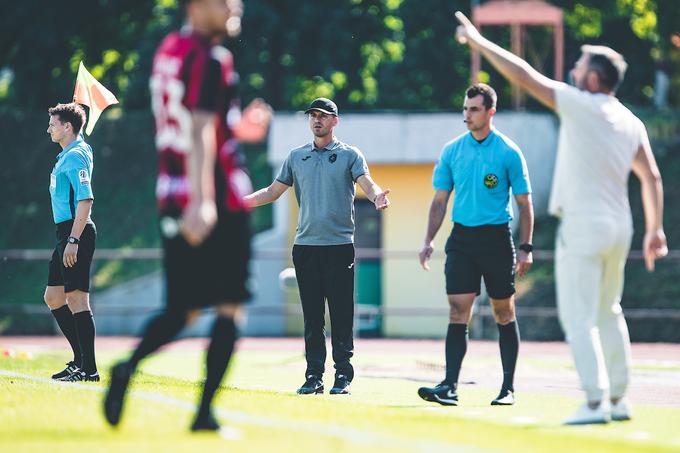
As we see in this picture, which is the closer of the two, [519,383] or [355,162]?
[355,162]

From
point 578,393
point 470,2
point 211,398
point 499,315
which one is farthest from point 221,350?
point 470,2

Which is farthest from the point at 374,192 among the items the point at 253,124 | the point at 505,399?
the point at 253,124

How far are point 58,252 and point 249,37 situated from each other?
24377 mm

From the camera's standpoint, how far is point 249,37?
1339 inches

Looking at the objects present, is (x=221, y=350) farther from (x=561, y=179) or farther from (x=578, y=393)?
(x=578, y=393)

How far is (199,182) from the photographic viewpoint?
6055 millimetres

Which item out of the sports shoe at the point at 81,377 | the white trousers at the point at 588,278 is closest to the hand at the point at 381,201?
the white trousers at the point at 588,278

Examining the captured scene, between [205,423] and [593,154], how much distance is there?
269 cm

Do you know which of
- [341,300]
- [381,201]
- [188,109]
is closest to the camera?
[188,109]

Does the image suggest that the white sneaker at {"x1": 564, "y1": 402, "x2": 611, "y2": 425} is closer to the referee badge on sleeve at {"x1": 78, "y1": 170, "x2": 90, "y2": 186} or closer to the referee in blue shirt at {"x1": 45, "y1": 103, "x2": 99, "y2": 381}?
the referee in blue shirt at {"x1": 45, "y1": 103, "x2": 99, "y2": 381}

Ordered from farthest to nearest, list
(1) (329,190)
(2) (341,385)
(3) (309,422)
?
1. (1) (329,190)
2. (2) (341,385)
3. (3) (309,422)

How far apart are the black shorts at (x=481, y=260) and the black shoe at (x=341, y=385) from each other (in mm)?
1410

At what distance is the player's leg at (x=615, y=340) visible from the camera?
24.7 feet

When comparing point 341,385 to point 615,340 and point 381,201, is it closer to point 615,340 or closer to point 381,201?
point 381,201
